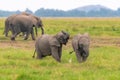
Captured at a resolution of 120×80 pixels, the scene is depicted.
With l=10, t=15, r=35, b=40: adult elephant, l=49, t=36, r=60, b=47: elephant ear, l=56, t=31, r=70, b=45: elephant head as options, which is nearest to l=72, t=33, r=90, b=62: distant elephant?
l=56, t=31, r=70, b=45: elephant head

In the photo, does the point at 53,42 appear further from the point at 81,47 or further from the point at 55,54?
the point at 81,47

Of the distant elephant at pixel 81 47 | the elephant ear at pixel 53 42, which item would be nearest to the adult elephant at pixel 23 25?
the elephant ear at pixel 53 42

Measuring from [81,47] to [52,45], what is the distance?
1216 millimetres

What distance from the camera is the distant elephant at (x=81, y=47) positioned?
13.4 meters

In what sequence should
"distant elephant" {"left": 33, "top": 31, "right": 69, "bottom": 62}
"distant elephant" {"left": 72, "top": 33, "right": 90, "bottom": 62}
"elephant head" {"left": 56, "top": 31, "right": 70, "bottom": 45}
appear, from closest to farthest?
"distant elephant" {"left": 72, "top": 33, "right": 90, "bottom": 62}
"elephant head" {"left": 56, "top": 31, "right": 70, "bottom": 45}
"distant elephant" {"left": 33, "top": 31, "right": 69, "bottom": 62}

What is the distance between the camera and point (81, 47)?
13562 mm

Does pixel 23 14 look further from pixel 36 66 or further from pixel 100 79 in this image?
pixel 100 79

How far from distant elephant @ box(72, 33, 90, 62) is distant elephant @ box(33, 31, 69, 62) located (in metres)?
0.39

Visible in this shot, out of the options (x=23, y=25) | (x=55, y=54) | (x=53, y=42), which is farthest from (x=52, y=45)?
(x=23, y=25)

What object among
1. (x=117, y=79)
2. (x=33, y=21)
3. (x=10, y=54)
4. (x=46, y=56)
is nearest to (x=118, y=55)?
(x=46, y=56)

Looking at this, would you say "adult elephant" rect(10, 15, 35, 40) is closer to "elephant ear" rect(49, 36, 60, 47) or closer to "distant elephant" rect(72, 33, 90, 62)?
"elephant ear" rect(49, 36, 60, 47)

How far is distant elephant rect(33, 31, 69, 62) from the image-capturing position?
1393 cm

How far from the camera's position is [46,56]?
1627 cm

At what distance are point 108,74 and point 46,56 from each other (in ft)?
19.1
